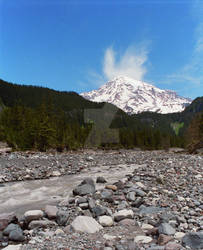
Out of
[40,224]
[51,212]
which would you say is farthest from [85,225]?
[51,212]

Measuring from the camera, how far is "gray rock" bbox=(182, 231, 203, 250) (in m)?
3.41

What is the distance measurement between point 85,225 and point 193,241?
241 cm

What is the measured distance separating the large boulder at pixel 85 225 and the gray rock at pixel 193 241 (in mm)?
1998

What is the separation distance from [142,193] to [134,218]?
180cm

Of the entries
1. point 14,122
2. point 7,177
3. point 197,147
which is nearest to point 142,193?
point 7,177

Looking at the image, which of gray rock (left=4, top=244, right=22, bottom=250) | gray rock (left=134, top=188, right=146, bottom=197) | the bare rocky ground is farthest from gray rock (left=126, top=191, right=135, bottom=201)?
gray rock (left=4, top=244, right=22, bottom=250)

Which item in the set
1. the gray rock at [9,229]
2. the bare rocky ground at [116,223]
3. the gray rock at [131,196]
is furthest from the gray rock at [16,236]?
the gray rock at [131,196]

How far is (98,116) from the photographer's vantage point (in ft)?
636

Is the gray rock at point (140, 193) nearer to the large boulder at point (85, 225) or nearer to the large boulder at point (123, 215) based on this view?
the large boulder at point (123, 215)

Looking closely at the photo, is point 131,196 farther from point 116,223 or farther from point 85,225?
point 85,225

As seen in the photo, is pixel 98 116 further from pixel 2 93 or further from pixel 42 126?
pixel 42 126

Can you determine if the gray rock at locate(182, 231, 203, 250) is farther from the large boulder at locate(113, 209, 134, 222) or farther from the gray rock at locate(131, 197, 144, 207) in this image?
the gray rock at locate(131, 197, 144, 207)

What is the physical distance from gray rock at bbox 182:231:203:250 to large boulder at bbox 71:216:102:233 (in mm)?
1998

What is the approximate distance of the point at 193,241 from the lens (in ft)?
11.4
